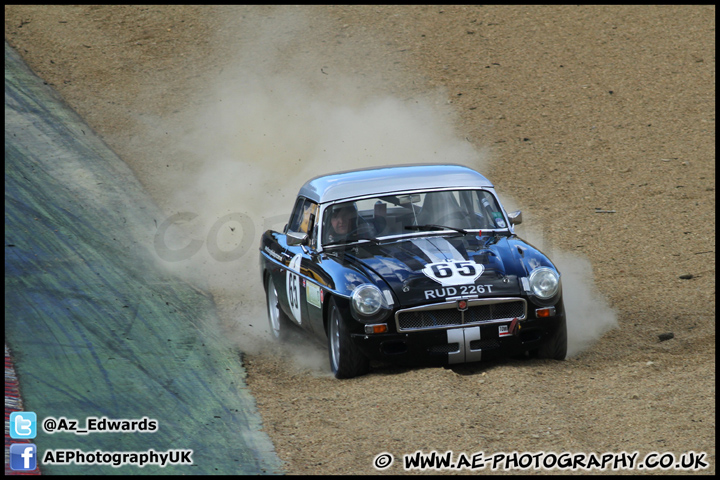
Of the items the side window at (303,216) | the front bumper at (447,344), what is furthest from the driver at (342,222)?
the front bumper at (447,344)

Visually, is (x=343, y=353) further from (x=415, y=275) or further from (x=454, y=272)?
(x=454, y=272)

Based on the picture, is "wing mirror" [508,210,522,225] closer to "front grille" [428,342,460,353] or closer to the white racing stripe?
the white racing stripe

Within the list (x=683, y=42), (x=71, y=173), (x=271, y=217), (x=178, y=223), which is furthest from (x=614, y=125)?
(x=71, y=173)

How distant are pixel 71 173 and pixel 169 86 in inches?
197

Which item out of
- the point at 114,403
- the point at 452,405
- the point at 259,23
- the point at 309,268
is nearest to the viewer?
the point at 452,405

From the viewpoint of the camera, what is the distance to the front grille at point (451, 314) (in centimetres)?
714

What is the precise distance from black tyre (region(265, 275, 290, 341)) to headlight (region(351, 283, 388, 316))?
2.29 meters

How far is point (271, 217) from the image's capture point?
1456cm

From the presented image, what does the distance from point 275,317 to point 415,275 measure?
285cm

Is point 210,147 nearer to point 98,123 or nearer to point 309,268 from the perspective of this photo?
point 98,123

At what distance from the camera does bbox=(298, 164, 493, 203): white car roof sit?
8.59m

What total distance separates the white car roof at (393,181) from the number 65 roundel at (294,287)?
0.66 m

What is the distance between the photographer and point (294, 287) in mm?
8609

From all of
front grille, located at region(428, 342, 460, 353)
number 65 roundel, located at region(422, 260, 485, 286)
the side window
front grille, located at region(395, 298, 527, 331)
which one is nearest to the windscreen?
the side window
